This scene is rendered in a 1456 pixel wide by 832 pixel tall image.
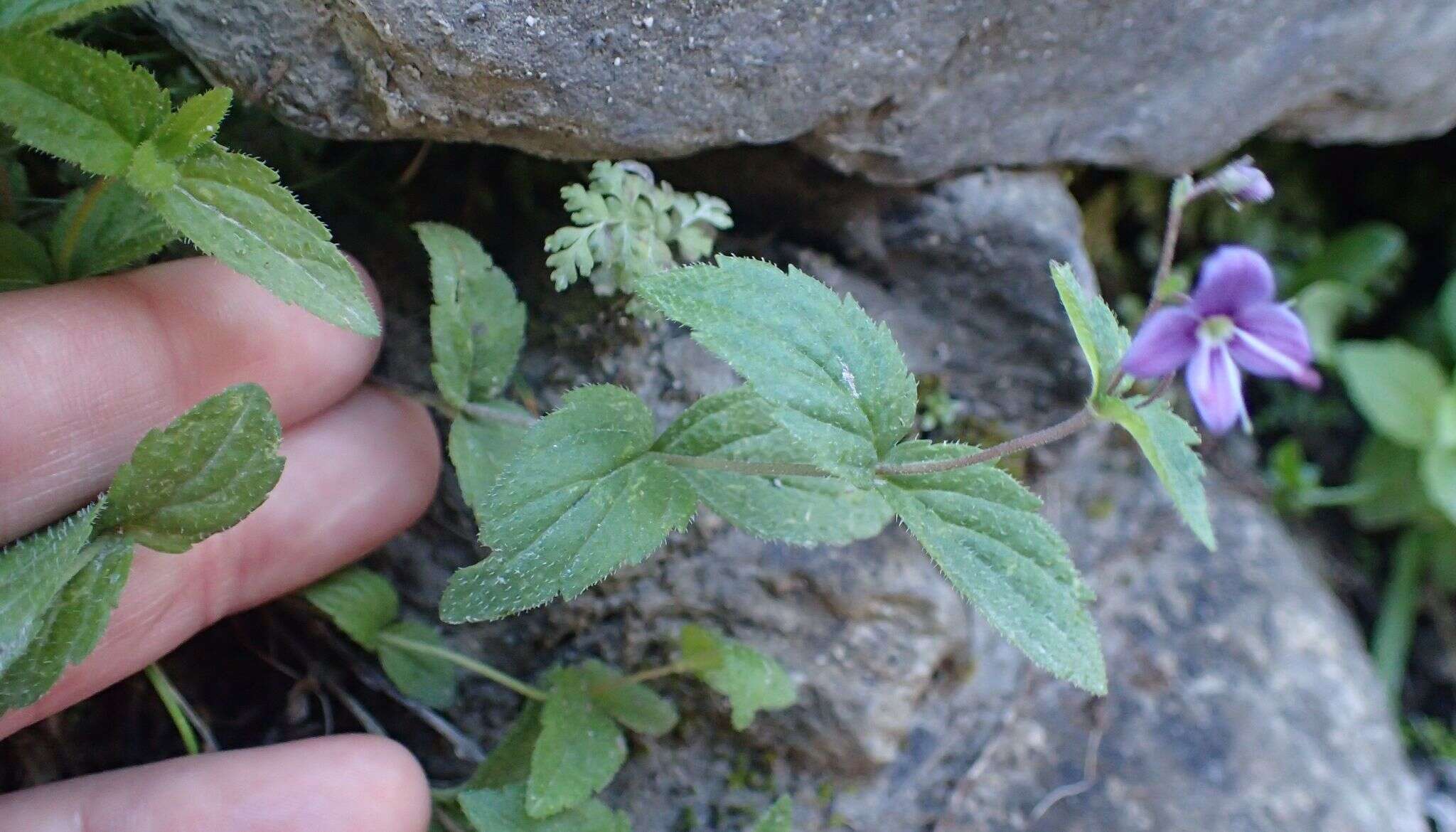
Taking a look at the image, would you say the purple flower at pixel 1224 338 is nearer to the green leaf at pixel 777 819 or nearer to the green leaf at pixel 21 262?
the green leaf at pixel 777 819

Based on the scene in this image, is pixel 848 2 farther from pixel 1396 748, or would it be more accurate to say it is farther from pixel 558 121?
pixel 1396 748

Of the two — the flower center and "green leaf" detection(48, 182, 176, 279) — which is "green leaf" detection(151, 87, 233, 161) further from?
the flower center

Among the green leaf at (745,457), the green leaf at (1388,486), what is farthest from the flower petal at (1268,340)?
the green leaf at (1388,486)

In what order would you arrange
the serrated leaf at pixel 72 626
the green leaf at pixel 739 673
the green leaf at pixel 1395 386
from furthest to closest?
the green leaf at pixel 1395 386 < the green leaf at pixel 739 673 < the serrated leaf at pixel 72 626

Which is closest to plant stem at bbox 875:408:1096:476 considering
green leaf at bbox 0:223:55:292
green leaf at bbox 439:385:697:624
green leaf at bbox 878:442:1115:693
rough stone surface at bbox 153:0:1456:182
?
green leaf at bbox 878:442:1115:693

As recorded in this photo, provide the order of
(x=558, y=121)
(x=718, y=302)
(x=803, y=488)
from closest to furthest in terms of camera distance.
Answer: (x=718, y=302), (x=558, y=121), (x=803, y=488)

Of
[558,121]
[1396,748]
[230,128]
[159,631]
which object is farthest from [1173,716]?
[230,128]

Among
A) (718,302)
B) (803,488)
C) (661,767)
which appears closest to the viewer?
(718,302)
